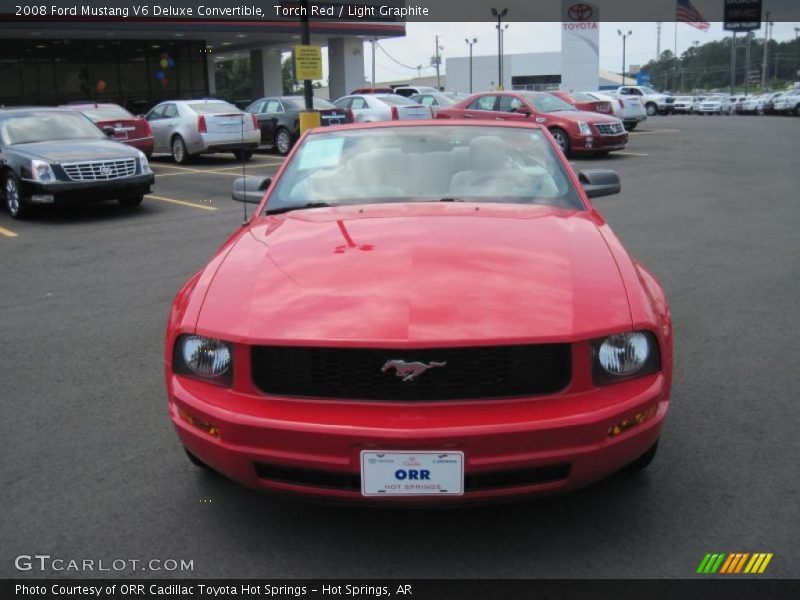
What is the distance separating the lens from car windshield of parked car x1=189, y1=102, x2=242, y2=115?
1787 centimetres

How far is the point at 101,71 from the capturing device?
37.6 m

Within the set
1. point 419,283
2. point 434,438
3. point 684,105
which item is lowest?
point 434,438

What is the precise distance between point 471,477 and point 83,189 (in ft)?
30.1

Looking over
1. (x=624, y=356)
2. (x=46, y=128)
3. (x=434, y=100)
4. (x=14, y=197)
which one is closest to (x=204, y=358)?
(x=624, y=356)

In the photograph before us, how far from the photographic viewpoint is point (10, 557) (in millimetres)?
2783

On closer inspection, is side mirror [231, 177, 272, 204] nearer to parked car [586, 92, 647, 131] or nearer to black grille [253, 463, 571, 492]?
black grille [253, 463, 571, 492]

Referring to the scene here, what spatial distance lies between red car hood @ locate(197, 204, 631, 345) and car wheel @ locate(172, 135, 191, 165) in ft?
50.7

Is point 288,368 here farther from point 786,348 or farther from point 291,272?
point 786,348

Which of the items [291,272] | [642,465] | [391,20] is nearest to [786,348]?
[642,465]

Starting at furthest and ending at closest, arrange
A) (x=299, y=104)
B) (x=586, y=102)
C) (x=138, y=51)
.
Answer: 1. (x=138, y=51)
2. (x=586, y=102)
3. (x=299, y=104)

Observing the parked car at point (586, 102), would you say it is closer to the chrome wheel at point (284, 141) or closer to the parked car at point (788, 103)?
the chrome wheel at point (284, 141)

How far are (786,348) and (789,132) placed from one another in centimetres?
2356
